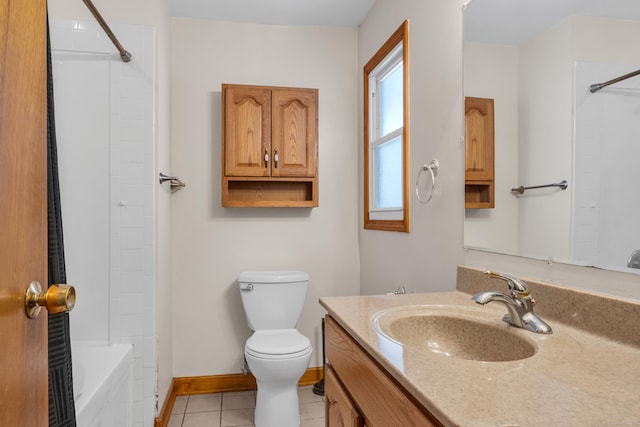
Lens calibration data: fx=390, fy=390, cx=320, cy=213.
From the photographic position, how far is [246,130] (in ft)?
8.02

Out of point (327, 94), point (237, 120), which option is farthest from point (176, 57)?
point (327, 94)

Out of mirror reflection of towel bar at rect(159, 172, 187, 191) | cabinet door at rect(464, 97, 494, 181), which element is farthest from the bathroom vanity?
mirror reflection of towel bar at rect(159, 172, 187, 191)

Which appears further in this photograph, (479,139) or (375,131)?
(375,131)

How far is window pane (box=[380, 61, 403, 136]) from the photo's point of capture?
226 centimetres

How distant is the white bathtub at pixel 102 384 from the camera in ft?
4.54

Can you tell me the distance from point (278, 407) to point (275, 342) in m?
0.33

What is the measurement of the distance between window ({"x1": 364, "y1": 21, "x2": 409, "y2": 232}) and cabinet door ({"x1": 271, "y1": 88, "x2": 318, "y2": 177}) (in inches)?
14.8

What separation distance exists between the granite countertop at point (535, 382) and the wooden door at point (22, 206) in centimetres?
61

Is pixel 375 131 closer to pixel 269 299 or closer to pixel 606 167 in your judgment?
pixel 269 299

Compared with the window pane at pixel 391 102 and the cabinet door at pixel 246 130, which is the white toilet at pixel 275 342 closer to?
the cabinet door at pixel 246 130

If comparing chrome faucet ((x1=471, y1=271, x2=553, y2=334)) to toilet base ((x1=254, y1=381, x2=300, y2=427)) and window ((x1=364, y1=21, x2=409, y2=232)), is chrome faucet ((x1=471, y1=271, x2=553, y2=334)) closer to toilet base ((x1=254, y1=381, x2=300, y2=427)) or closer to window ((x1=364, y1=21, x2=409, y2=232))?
window ((x1=364, y1=21, x2=409, y2=232))

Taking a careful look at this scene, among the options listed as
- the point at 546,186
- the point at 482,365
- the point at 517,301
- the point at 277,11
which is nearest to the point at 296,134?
the point at 277,11

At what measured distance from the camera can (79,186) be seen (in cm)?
187

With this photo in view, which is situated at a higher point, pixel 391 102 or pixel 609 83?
pixel 391 102
